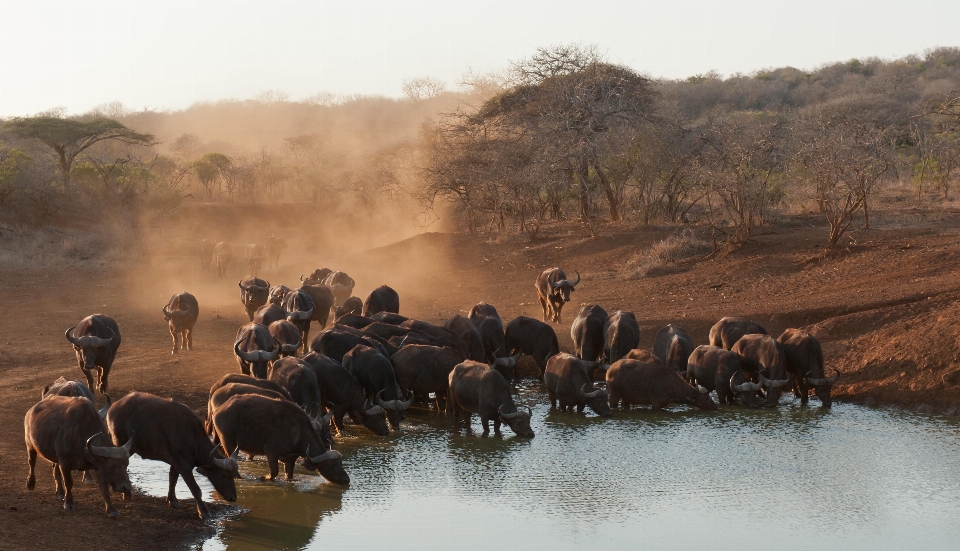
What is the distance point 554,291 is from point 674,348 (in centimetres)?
528

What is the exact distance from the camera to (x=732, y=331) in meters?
17.2

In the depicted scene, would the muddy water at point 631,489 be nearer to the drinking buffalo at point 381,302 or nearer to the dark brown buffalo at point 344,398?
the dark brown buffalo at point 344,398

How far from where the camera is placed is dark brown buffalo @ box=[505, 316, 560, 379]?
17.6m

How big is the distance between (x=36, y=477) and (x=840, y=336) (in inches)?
532

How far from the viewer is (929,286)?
762 inches

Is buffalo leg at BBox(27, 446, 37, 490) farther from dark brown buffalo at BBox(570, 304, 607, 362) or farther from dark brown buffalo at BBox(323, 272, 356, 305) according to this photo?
dark brown buffalo at BBox(323, 272, 356, 305)

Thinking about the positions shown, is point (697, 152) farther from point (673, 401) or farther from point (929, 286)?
point (673, 401)

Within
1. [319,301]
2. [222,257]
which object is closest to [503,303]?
[319,301]

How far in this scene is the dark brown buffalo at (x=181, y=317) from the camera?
18.9 metres

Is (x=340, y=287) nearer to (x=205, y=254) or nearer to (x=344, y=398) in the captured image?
(x=344, y=398)

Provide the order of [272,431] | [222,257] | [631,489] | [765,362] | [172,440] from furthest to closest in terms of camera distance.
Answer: [222,257]
[765,362]
[631,489]
[272,431]
[172,440]

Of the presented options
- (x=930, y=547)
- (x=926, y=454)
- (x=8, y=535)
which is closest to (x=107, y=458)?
(x=8, y=535)

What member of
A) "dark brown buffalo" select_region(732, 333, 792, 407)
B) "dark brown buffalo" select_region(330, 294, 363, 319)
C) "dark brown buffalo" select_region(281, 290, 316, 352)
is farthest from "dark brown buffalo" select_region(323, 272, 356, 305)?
"dark brown buffalo" select_region(732, 333, 792, 407)

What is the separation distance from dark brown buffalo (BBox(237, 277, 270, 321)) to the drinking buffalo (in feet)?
7.92
